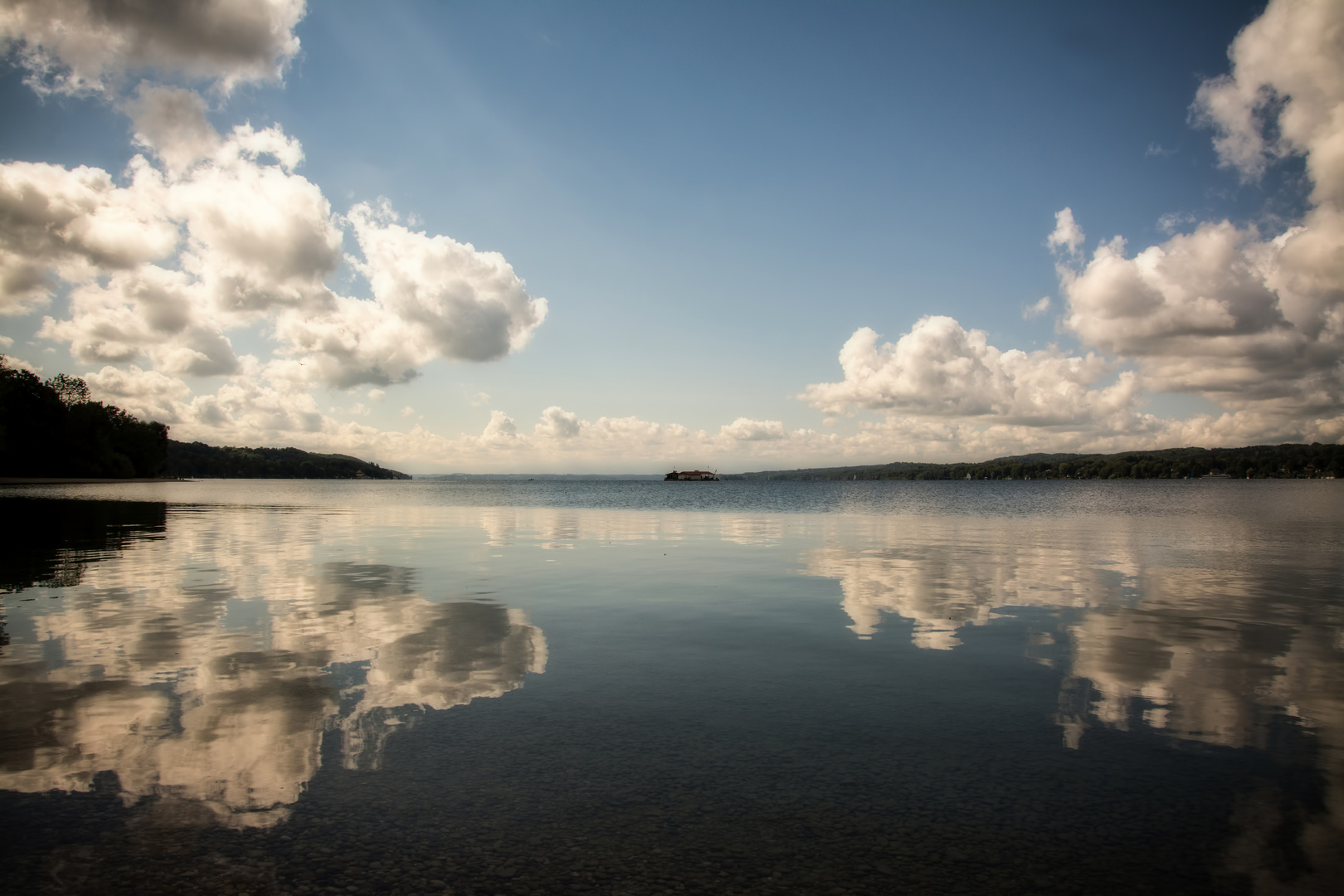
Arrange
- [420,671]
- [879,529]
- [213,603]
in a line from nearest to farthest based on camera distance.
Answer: [420,671] → [213,603] → [879,529]

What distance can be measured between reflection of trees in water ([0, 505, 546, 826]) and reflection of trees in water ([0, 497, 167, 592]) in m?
2.55

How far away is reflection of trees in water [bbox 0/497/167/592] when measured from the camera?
67.3 feet

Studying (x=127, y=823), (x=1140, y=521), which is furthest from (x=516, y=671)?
(x=1140, y=521)

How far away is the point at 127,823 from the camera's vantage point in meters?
5.93

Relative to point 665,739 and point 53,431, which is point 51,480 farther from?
point 665,739

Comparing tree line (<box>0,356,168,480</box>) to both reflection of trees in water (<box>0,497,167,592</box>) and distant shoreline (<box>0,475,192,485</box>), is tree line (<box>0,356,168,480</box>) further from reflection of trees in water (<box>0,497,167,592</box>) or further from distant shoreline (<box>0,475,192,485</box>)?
reflection of trees in water (<box>0,497,167,592</box>)

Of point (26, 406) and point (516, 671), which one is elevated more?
point (26, 406)

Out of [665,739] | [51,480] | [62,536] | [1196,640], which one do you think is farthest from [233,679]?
[51,480]

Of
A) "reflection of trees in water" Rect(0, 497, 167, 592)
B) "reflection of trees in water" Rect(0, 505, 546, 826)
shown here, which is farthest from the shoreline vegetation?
"reflection of trees in water" Rect(0, 505, 546, 826)

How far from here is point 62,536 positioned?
32344mm

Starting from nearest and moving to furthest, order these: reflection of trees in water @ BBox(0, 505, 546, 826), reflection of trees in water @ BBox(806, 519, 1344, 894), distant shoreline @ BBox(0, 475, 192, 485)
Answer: reflection of trees in water @ BBox(806, 519, 1344, 894)
reflection of trees in water @ BBox(0, 505, 546, 826)
distant shoreline @ BBox(0, 475, 192, 485)

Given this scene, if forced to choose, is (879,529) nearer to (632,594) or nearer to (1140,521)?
(1140,521)

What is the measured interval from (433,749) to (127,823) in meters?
2.53

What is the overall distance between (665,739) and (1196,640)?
35.8 ft
